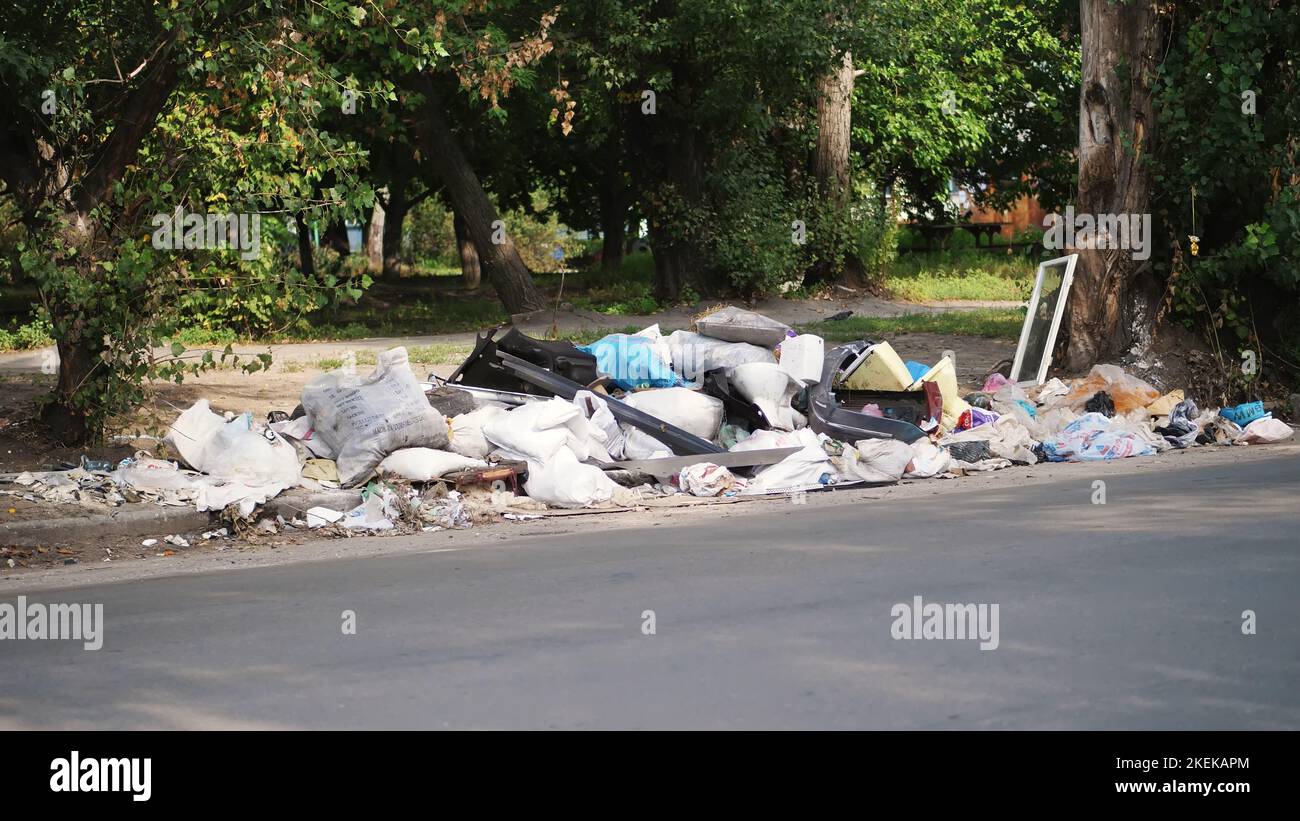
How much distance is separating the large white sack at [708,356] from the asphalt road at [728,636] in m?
3.42

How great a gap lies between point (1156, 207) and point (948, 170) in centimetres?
2066

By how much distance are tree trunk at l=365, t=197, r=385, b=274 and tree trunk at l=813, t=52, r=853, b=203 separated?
17.2 m

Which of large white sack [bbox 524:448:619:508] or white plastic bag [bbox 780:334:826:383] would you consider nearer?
large white sack [bbox 524:448:619:508]

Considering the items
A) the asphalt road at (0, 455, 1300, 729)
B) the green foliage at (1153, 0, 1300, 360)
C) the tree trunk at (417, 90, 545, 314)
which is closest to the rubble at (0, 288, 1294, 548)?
the green foliage at (1153, 0, 1300, 360)

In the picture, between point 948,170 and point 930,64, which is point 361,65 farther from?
point 948,170

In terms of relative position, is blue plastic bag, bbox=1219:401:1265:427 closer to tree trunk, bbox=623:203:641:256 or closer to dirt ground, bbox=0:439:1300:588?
dirt ground, bbox=0:439:1300:588

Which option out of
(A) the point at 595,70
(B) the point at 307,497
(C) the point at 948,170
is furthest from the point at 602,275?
(B) the point at 307,497

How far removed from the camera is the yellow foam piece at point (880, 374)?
1126 centimetres

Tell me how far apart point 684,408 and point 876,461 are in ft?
4.94

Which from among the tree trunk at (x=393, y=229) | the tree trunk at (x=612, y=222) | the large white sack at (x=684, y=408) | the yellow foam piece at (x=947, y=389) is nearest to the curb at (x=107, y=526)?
the large white sack at (x=684, y=408)

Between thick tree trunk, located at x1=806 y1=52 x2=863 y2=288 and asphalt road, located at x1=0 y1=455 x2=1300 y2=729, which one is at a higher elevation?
thick tree trunk, located at x1=806 y1=52 x2=863 y2=288

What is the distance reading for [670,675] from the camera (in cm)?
465

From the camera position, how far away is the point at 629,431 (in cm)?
1005

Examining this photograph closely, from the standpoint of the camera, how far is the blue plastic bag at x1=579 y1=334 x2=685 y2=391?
428 inches
